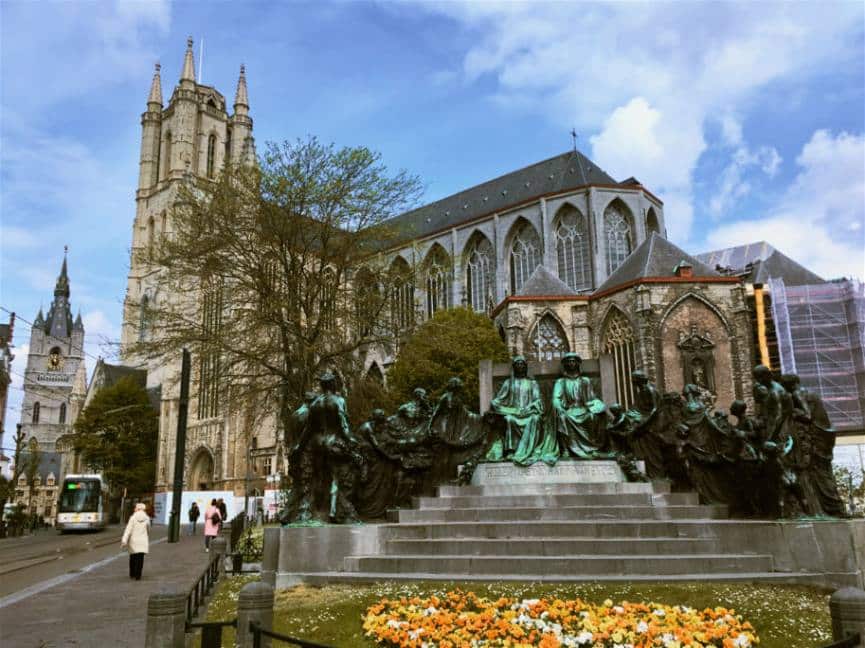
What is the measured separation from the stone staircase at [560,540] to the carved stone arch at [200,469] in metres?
48.9

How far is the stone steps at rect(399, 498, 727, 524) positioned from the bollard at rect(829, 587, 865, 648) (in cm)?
458

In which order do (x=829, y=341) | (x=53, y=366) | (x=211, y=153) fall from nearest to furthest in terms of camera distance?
(x=829, y=341)
(x=211, y=153)
(x=53, y=366)

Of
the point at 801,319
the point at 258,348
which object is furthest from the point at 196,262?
the point at 801,319

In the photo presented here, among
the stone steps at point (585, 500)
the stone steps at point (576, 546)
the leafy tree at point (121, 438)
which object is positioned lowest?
the stone steps at point (576, 546)

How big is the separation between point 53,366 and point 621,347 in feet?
319

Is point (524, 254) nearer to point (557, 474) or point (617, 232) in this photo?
point (617, 232)

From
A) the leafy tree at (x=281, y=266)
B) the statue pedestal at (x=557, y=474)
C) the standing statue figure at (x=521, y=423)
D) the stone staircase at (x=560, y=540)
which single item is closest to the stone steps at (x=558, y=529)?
the stone staircase at (x=560, y=540)

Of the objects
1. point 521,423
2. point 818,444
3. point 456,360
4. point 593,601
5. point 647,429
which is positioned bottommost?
point 593,601

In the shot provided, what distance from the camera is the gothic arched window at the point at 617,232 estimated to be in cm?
4462

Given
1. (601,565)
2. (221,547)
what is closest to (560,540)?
(601,565)

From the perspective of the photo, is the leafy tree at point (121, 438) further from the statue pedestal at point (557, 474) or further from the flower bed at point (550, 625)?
the flower bed at point (550, 625)

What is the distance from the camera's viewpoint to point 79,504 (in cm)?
3294

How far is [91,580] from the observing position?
11891 millimetres

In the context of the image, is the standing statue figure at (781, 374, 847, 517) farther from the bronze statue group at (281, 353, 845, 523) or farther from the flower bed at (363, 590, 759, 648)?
the flower bed at (363, 590, 759, 648)
